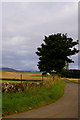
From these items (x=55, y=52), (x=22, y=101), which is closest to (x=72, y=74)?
(x=55, y=52)

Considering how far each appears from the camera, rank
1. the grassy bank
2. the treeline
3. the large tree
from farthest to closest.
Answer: the treeline → the large tree → the grassy bank

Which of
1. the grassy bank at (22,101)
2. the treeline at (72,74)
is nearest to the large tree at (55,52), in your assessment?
the treeline at (72,74)

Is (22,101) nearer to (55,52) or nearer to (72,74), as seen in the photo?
(55,52)

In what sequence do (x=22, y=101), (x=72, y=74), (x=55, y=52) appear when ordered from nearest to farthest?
(x=22, y=101)
(x=55, y=52)
(x=72, y=74)

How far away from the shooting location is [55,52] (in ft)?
156

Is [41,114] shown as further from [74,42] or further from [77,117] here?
[74,42]

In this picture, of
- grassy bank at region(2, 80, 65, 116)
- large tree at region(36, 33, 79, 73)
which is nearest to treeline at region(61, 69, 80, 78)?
large tree at region(36, 33, 79, 73)

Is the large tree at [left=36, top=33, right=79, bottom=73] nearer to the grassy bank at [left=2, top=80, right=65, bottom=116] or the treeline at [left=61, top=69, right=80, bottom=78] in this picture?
the treeline at [left=61, top=69, right=80, bottom=78]

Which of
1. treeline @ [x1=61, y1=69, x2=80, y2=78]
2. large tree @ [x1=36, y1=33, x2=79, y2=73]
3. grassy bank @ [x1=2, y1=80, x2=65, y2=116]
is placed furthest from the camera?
treeline @ [x1=61, y1=69, x2=80, y2=78]

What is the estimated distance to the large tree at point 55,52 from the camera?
47594 mm

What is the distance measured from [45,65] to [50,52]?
3.30 m

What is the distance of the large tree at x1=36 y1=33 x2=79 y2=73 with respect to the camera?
47.6 metres

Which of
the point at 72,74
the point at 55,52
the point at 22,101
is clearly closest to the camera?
the point at 22,101

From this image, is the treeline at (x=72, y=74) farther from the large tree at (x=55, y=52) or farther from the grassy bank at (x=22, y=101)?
the grassy bank at (x=22, y=101)
